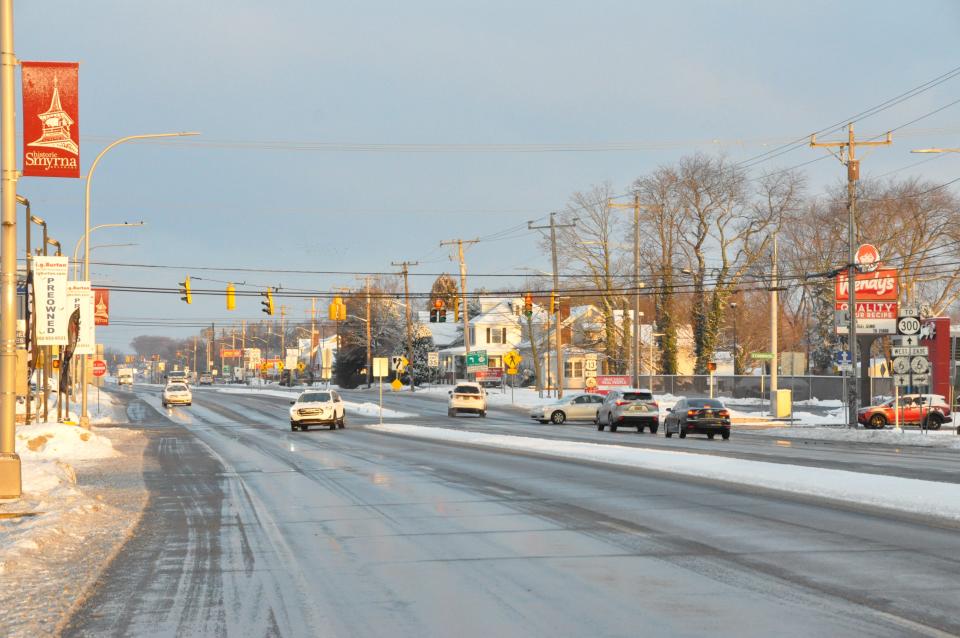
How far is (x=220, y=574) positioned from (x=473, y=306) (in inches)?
5252

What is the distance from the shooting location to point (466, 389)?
199 feet

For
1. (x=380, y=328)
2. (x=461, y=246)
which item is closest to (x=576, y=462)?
(x=461, y=246)

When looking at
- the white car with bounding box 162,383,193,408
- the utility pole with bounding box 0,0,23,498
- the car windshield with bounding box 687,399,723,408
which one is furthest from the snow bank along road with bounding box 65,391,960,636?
the white car with bounding box 162,383,193,408

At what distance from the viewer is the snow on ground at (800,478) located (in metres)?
15.3

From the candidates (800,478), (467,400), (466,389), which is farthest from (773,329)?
(800,478)

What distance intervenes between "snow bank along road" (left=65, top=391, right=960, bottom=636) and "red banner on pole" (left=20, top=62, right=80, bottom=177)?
5.54 meters

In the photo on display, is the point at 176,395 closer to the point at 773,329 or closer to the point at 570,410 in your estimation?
the point at 570,410

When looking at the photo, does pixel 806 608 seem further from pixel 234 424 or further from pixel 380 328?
pixel 380 328

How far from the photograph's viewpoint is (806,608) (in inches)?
318

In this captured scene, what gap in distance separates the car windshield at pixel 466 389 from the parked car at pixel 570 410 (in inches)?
233

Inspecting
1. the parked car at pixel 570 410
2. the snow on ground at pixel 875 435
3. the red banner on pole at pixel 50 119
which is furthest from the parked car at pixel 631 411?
the red banner on pole at pixel 50 119

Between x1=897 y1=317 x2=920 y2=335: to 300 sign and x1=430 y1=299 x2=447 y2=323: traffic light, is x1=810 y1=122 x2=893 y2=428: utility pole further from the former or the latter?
x1=430 y1=299 x2=447 y2=323: traffic light

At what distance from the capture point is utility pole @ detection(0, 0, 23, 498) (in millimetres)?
15141

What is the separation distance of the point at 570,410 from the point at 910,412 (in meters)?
16.2
